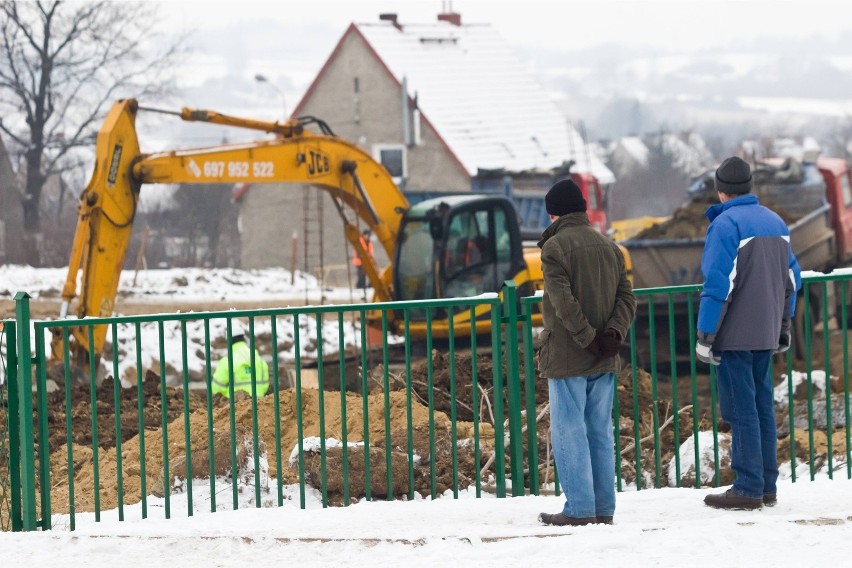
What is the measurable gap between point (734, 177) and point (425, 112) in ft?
118

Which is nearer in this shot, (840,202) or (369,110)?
(840,202)

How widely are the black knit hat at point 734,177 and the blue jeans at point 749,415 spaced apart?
79cm

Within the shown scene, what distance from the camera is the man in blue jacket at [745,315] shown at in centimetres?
679

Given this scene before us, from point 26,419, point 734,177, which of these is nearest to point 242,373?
point 26,419

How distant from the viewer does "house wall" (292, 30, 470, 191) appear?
42062 mm

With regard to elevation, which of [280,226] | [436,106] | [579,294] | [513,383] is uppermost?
[436,106]

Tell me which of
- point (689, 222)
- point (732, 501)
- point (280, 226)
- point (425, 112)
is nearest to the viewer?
point (732, 501)

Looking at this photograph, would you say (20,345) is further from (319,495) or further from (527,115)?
(527,115)

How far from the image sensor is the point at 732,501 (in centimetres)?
703

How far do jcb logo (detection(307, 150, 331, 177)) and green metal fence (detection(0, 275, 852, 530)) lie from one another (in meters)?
5.23

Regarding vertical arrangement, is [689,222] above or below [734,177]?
above

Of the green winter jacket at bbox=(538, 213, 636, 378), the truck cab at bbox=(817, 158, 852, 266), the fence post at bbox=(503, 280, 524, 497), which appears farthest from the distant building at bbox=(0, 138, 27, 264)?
the green winter jacket at bbox=(538, 213, 636, 378)

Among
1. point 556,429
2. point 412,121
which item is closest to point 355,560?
point 556,429

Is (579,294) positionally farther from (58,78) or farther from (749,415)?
(58,78)
